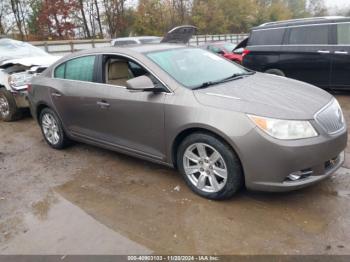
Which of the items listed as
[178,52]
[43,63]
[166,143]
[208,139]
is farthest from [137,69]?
[43,63]

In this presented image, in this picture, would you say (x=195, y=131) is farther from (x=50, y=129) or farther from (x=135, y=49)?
(x=50, y=129)

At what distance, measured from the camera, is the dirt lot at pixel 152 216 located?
8.92 feet

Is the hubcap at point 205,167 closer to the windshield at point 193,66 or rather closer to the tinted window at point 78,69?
the windshield at point 193,66

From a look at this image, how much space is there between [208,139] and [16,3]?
80.2 feet

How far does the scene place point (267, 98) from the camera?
3182 mm

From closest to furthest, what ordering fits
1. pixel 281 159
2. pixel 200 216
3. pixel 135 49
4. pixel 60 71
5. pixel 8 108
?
pixel 281 159, pixel 200 216, pixel 135 49, pixel 60 71, pixel 8 108

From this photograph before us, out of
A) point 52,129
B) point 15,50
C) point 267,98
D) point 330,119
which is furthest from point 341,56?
point 15,50

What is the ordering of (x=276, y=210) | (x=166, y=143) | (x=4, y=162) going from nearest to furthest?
(x=276, y=210) < (x=166, y=143) < (x=4, y=162)

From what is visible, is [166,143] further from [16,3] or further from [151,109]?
[16,3]

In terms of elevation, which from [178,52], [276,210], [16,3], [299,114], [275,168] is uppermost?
[16,3]

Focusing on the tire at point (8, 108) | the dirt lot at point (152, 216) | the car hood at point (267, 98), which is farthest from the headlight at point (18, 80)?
the car hood at point (267, 98)

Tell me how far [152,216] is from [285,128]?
56.9 inches

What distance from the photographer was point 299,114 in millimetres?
2941

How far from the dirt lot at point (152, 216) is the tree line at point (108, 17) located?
21.6 meters
